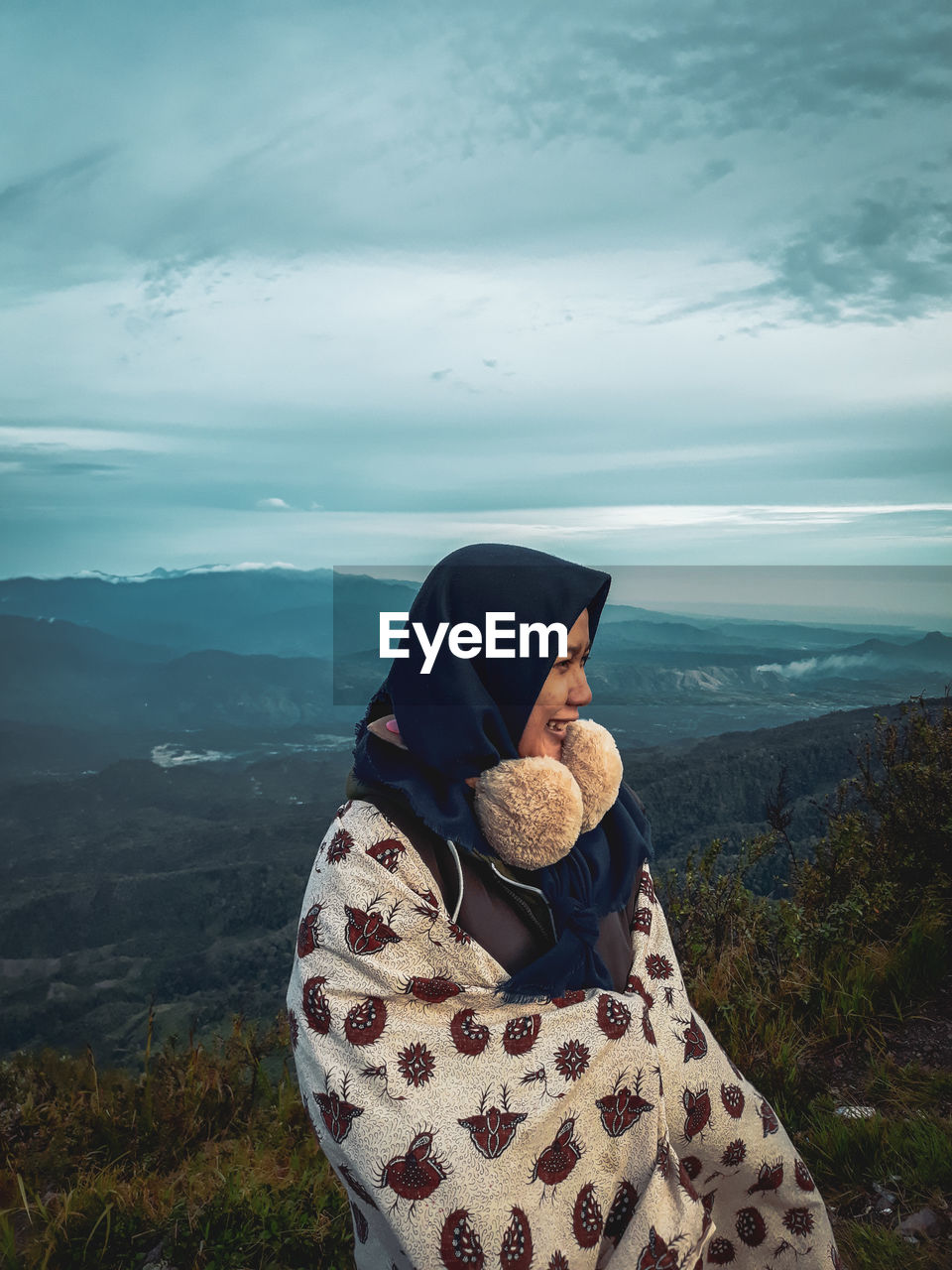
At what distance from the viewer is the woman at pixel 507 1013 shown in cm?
154

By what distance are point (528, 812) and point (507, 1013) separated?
397mm

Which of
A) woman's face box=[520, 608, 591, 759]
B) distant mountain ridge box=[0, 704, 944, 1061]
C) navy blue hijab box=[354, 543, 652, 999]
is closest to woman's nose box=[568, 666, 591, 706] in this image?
woman's face box=[520, 608, 591, 759]

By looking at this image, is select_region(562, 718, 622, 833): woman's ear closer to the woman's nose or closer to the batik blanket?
the woman's nose

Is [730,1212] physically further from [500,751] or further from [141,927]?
[141,927]

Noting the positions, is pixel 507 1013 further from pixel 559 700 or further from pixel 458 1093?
pixel 559 700

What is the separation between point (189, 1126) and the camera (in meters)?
3.38

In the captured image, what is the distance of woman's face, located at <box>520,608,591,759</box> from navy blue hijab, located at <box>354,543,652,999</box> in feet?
0.11

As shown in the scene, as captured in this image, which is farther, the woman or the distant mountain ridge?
the distant mountain ridge

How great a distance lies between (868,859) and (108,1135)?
361 centimetres

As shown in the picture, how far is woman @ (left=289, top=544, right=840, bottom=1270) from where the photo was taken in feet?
5.07

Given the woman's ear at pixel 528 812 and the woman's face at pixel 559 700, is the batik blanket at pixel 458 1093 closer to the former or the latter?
the woman's ear at pixel 528 812

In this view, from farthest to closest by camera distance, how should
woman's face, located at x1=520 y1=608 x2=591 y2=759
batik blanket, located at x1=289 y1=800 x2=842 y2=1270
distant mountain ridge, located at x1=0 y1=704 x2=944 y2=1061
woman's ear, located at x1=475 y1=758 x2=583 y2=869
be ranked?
distant mountain ridge, located at x1=0 y1=704 x2=944 y2=1061 → woman's face, located at x1=520 y1=608 x2=591 y2=759 → woman's ear, located at x1=475 y1=758 x2=583 y2=869 → batik blanket, located at x1=289 y1=800 x2=842 y2=1270

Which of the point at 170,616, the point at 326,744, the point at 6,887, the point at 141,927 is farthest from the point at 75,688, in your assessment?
the point at 141,927

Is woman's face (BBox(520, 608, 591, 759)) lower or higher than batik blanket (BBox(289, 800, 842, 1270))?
higher
